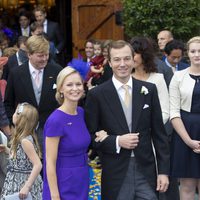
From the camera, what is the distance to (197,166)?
7559 mm

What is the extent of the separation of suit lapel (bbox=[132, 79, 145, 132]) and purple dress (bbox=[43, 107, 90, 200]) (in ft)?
1.41

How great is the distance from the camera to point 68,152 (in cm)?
593

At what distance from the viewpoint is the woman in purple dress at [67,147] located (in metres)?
5.85

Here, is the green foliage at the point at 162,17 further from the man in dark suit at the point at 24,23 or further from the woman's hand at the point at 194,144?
the woman's hand at the point at 194,144

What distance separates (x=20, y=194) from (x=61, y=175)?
1.26 m

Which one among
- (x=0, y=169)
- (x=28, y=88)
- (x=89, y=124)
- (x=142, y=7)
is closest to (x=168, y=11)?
(x=142, y=7)

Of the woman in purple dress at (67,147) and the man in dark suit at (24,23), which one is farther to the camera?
the man in dark suit at (24,23)

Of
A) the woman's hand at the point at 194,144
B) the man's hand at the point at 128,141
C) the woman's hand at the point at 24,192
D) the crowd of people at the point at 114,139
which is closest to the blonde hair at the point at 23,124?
the crowd of people at the point at 114,139

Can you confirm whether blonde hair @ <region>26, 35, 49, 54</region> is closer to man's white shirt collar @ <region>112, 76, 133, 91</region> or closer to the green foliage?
man's white shirt collar @ <region>112, 76, 133, 91</region>

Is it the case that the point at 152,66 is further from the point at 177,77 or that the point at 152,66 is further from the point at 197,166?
the point at 197,166

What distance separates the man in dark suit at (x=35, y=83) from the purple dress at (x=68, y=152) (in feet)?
7.36

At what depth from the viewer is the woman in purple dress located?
5848mm

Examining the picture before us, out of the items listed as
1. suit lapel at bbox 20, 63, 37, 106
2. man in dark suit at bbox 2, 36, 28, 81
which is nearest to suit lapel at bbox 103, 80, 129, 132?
suit lapel at bbox 20, 63, 37, 106

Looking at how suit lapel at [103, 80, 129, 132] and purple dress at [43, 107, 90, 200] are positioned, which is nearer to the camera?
purple dress at [43, 107, 90, 200]
